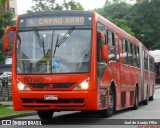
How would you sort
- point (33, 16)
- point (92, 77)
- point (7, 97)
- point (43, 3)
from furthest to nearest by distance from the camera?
point (43, 3), point (7, 97), point (33, 16), point (92, 77)

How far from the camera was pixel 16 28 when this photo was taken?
15.1m

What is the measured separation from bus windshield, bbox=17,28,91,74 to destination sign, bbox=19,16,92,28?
0.82 ft

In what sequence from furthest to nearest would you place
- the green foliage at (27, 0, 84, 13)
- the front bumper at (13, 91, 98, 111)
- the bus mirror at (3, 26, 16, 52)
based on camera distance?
the green foliage at (27, 0, 84, 13) < the bus mirror at (3, 26, 16, 52) < the front bumper at (13, 91, 98, 111)

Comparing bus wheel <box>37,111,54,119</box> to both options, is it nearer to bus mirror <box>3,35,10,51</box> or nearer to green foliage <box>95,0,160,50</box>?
bus mirror <box>3,35,10,51</box>

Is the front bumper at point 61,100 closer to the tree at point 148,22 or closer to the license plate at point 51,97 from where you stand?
the license plate at point 51,97

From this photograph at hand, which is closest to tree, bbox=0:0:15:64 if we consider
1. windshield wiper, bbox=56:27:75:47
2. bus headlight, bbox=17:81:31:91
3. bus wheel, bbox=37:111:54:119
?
bus wheel, bbox=37:111:54:119

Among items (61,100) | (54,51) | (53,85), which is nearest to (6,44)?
(54,51)

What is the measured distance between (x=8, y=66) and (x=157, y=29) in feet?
110

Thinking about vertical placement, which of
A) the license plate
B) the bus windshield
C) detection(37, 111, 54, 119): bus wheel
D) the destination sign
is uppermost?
the destination sign

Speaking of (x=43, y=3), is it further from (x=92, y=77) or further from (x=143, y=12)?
(x=92, y=77)

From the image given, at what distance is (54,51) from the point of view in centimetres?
1448

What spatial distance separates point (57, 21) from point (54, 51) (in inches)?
40.5

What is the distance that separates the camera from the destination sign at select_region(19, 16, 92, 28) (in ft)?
48.9

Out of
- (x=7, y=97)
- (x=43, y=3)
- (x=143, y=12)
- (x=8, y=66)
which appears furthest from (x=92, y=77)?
(x=143, y=12)
